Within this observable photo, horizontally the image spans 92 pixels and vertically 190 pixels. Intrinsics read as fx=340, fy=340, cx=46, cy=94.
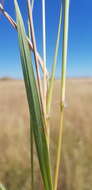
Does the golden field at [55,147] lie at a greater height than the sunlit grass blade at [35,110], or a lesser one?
lesser

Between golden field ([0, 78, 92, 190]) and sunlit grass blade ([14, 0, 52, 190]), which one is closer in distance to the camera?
sunlit grass blade ([14, 0, 52, 190])

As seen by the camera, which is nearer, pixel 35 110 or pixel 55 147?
pixel 35 110

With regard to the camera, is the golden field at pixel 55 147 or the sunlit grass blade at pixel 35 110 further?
the golden field at pixel 55 147

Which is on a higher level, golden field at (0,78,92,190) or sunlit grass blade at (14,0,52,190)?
sunlit grass blade at (14,0,52,190)

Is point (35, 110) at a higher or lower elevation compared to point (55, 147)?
higher

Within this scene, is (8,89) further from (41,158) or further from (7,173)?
(41,158)

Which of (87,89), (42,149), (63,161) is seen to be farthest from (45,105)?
(87,89)
